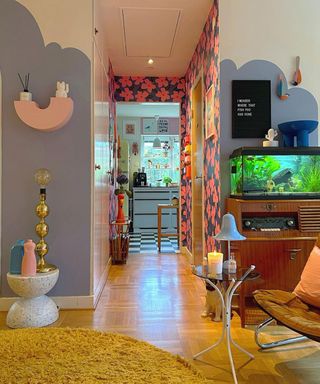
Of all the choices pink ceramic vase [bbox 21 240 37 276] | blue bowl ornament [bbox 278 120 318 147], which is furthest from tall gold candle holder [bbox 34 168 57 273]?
blue bowl ornament [bbox 278 120 318 147]

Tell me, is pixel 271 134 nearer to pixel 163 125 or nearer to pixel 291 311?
pixel 291 311

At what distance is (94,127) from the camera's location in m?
2.99

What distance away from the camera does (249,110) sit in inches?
118

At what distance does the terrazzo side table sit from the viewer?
2486 millimetres

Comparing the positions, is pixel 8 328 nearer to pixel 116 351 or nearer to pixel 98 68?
pixel 116 351

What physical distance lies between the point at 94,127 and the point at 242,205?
4.51 feet

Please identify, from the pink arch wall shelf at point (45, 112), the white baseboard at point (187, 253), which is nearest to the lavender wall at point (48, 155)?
the pink arch wall shelf at point (45, 112)

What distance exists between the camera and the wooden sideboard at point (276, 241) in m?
2.59

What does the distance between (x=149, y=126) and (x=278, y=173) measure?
5.88 metres

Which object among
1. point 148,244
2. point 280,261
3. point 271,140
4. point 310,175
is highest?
point 271,140

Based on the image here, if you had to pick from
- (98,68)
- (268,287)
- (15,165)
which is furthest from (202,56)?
(268,287)

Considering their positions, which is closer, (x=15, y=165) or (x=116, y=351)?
(x=116, y=351)

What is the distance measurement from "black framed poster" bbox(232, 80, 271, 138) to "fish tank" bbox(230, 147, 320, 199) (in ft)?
1.18

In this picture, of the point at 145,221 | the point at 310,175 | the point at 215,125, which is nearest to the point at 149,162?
the point at 145,221
